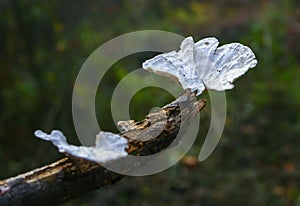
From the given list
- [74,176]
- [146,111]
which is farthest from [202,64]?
[146,111]

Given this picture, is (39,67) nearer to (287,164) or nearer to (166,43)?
(166,43)

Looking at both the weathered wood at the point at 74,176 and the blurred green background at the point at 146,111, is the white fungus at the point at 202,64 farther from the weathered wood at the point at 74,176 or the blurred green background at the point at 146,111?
the blurred green background at the point at 146,111

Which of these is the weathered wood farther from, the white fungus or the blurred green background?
the blurred green background

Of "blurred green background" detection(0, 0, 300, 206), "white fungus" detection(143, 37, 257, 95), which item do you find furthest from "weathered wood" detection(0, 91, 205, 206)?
"blurred green background" detection(0, 0, 300, 206)

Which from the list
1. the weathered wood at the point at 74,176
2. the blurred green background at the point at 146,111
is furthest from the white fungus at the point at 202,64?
the blurred green background at the point at 146,111

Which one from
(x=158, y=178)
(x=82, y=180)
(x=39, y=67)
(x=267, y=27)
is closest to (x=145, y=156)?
(x=82, y=180)

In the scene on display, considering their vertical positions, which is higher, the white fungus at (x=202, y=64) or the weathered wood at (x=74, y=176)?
the white fungus at (x=202, y=64)
